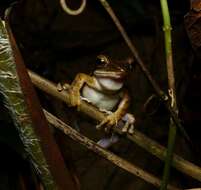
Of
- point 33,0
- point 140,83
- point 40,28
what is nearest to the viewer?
point 33,0

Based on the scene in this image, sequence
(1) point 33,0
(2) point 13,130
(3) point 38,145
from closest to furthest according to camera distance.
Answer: (3) point 38,145
(2) point 13,130
(1) point 33,0

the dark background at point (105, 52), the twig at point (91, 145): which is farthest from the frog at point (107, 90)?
the dark background at point (105, 52)

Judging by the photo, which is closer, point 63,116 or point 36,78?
point 36,78

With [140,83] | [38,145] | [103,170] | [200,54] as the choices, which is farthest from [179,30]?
[38,145]

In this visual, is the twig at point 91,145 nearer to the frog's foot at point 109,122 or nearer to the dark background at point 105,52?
the frog's foot at point 109,122

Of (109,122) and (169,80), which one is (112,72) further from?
(169,80)

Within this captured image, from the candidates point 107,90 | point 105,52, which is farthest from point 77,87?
point 105,52

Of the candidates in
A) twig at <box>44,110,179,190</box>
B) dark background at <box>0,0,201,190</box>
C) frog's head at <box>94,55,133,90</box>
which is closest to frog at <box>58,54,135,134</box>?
frog's head at <box>94,55,133,90</box>

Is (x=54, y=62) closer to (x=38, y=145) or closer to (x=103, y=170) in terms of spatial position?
(x=103, y=170)
